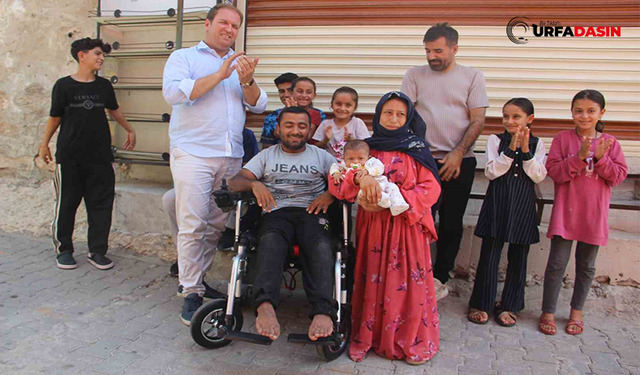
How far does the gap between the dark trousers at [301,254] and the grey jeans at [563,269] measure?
→ 1.71 meters

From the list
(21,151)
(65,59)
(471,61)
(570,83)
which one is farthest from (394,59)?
(21,151)

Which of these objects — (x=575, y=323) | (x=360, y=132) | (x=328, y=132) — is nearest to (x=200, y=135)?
(x=328, y=132)

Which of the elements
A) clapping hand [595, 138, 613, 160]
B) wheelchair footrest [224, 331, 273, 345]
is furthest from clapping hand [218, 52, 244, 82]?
clapping hand [595, 138, 613, 160]

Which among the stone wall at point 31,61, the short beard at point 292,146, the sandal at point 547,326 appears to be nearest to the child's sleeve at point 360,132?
the short beard at point 292,146

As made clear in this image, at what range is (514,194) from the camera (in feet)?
11.7

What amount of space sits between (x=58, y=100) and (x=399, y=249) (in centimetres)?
344

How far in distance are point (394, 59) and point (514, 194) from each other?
6.76 feet

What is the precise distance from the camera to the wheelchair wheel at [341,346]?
3026mm

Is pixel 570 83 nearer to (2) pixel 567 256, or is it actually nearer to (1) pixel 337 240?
(2) pixel 567 256

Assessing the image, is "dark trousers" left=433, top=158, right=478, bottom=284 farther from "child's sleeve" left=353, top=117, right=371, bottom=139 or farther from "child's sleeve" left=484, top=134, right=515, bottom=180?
"child's sleeve" left=353, top=117, right=371, bottom=139

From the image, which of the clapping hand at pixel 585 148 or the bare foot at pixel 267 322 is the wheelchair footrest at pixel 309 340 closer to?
the bare foot at pixel 267 322

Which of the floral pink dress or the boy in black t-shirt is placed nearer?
the floral pink dress

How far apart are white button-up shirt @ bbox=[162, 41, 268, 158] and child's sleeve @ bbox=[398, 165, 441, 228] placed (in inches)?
55.3

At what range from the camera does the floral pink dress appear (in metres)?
3.12
